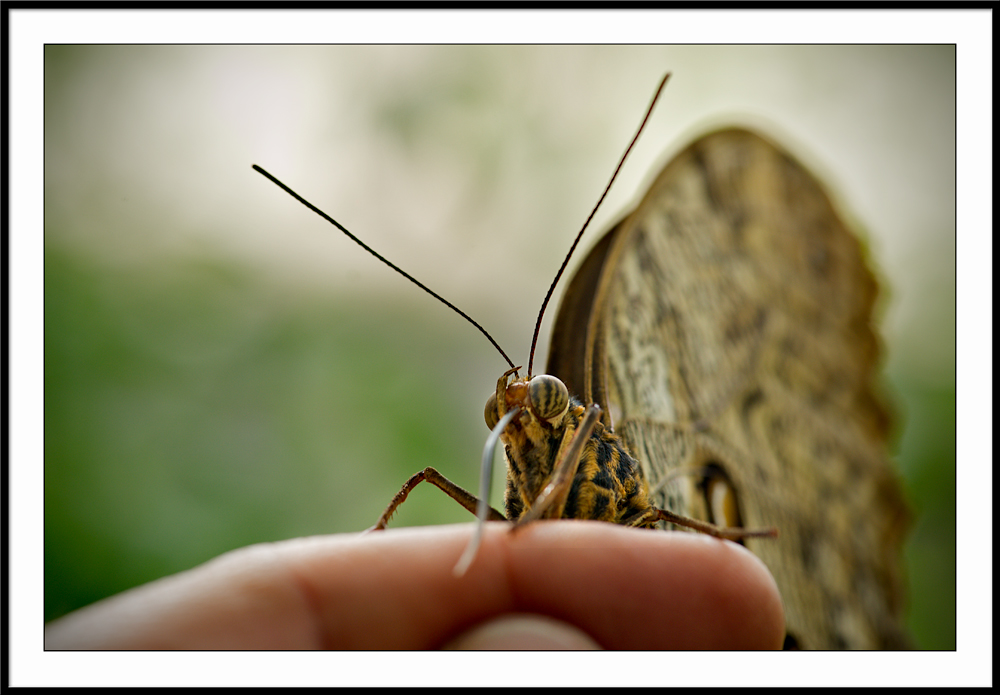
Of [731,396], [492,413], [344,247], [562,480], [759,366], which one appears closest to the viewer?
[562,480]

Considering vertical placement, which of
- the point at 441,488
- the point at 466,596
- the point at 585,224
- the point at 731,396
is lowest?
the point at 466,596

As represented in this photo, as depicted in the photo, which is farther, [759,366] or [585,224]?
[759,366]

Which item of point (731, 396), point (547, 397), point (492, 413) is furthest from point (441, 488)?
point (731, 396)

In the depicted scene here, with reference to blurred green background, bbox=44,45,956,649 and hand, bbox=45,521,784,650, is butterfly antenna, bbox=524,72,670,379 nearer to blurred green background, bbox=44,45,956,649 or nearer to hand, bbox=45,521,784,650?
hand, bbox=45,521,784,650

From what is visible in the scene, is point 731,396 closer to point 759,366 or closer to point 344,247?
point 759,366

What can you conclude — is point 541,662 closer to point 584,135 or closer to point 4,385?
point 4,385

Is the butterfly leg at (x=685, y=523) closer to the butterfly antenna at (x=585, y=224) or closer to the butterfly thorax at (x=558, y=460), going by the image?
the butterfly thorax at (x=558, y=460)

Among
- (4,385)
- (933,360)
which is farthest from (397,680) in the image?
(933,360)
